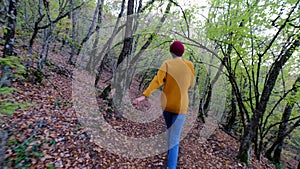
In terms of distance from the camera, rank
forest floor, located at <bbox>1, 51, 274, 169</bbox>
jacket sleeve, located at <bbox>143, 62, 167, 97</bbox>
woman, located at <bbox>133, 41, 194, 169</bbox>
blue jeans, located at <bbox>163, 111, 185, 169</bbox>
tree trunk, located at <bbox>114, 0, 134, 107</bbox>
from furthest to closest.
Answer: tree trunk, located at <bbox>114, 0, 134, 107</bbox> < forest floor, located at <bbox>1, 51, 274, 169</bbox> < blue jeans, located at <bbox>163, 111, 185, 169</bbox> < woman, located at <bbox>133, 41, 194, 169</bbox> < jacket sleeve, located at <bbox>143, 62, 167, 97</bbox>

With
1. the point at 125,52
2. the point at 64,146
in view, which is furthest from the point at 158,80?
the point at 125,52

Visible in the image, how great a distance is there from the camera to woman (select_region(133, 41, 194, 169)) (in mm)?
2982

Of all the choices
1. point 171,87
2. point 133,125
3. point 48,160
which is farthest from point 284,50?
point 48,160

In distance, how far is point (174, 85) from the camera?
3014mm

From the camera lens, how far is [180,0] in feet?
21.6

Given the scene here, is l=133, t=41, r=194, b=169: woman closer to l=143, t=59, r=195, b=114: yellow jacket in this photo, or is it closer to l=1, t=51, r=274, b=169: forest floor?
l=143, t=59, r=195, b=114: yellow jacket

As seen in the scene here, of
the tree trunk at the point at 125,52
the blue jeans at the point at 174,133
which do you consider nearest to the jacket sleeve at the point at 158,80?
the blue jeans at the point at 174,133

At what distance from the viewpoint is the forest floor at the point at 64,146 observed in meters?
3.19

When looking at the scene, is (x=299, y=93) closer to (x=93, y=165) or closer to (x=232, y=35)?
(x=232, y=35)

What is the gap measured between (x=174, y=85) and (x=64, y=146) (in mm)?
2472

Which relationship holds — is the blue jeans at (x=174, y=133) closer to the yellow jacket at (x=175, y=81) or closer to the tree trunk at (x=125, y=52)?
the yellow jacket at (x=175, y=81)

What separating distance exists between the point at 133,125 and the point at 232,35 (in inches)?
150

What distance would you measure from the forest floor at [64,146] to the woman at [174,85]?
101 cm

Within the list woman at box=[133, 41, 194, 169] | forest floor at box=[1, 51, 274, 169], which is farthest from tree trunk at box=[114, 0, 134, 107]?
woman at box=[133, 41, 194, 169]
